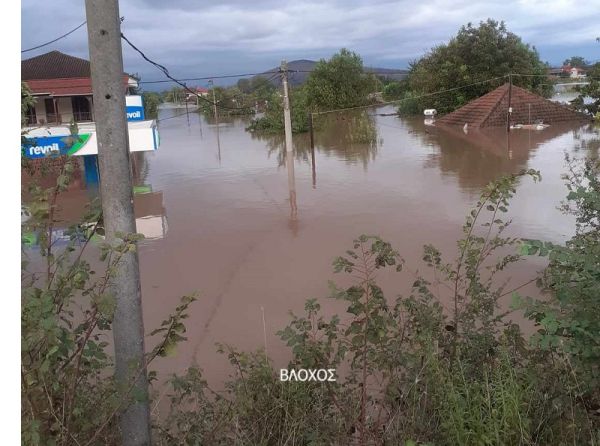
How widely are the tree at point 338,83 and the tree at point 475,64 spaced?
362 inches

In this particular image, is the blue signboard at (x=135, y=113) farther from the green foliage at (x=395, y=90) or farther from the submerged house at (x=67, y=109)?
the green foliage at (x=395, y=90)

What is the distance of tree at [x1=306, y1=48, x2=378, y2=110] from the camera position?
145 ft

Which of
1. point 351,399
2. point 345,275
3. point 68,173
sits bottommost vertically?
point 345,275

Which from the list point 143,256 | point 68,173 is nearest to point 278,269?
point 143,256

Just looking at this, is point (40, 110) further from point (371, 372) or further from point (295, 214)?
point (371, 372)

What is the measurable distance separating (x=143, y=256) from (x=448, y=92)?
29.1m

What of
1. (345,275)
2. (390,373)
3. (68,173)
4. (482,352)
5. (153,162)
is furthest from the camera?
(153,162)

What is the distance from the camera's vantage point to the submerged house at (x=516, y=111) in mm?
28406

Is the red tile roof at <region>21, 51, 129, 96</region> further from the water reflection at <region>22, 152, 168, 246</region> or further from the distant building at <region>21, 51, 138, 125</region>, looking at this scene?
the water reflection at <region>22, 152, 168, 246</region>

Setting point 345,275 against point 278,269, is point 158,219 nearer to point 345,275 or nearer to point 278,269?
point 278,269

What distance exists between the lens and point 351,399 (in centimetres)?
328

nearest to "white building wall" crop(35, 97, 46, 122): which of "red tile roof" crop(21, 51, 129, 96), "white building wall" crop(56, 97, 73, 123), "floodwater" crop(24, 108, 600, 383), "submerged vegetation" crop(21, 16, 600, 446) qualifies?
"white building wall" crop(56, 97, 73, 123)

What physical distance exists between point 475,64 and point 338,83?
13.0 meters

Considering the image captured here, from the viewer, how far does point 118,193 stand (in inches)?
95.6
